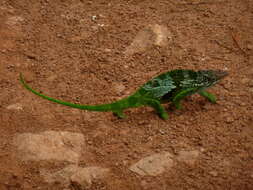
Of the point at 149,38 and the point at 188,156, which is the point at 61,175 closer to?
the point at 188,156

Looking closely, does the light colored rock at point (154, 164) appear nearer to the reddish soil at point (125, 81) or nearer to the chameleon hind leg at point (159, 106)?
the reddish soil at point (125, 81)

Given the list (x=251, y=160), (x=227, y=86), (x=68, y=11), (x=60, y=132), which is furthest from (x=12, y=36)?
(x=251, y=160)

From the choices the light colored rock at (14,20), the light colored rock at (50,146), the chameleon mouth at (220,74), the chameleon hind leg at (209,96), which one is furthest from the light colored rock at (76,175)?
the light colored rock at (14,20)

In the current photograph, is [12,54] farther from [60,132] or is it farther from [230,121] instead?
[230,121]

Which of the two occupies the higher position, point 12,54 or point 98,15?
point 98,15

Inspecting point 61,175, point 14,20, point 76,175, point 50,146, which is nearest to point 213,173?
point 76,175
